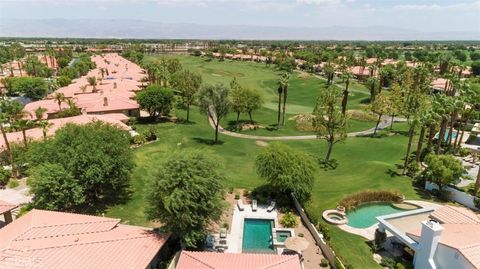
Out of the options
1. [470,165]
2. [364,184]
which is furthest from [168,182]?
[470,165]

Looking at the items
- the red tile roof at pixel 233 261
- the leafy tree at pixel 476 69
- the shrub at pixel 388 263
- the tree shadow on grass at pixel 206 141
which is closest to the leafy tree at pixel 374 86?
the tree shadow on grass at pixel 206 141

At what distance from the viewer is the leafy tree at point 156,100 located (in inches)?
2835

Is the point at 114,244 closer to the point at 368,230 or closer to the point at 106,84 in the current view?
the point at 368,230

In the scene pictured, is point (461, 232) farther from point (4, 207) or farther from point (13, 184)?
point (13, 184)

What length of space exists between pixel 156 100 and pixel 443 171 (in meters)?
51.7

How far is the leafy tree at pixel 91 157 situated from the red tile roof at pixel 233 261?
14.9m

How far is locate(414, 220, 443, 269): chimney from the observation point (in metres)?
26.3

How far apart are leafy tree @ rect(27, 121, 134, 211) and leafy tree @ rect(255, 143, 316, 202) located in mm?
14934

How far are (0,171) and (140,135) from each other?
70.5ft

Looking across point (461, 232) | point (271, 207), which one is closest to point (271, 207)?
point (271, 207)

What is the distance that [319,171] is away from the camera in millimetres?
51062

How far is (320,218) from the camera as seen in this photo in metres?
37.0

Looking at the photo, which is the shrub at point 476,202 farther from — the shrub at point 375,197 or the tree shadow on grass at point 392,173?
the tree shadow on grass at point 392,173

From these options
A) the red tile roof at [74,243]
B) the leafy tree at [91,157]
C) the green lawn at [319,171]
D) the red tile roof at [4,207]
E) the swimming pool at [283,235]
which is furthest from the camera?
the leafy tree at [91,157]
